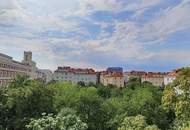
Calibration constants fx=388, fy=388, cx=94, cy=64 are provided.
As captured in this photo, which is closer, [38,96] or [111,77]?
[38,96]

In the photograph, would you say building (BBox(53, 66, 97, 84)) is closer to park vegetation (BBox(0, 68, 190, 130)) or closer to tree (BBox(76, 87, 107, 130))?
park vegetation (BBox(0, 68, 190, 130))

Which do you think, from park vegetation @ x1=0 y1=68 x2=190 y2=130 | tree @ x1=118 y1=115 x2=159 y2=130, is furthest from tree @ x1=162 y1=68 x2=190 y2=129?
tree @ x1=118 y1=115 x2=159 y2=130

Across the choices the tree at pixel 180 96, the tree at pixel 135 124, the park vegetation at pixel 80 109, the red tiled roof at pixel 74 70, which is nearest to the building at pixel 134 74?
the red tiled roof at pixel 74 70

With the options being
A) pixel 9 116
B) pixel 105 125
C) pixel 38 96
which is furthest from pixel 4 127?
pixel 105 125

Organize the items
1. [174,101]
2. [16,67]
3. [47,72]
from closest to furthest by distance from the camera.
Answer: [174,101], [16,67], [47,72]

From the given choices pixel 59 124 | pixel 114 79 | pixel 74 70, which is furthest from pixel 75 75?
pixel 59 124

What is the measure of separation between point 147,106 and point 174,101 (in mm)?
16276

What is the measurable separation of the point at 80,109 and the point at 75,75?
108224mm

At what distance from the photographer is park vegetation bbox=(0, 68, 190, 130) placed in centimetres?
2577

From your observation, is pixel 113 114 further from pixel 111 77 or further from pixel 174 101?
pixel 111 77

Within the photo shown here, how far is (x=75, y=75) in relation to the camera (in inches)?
5714

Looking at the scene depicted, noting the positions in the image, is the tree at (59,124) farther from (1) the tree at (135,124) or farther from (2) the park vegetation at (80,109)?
(1) the tree at (135,124)

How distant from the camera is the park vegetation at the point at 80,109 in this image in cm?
2577

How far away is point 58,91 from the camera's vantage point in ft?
142
